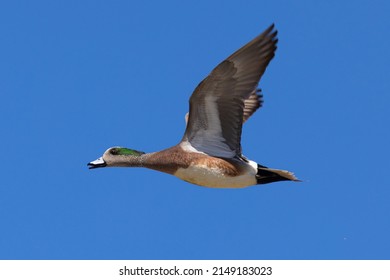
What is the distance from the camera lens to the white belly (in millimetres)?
8891

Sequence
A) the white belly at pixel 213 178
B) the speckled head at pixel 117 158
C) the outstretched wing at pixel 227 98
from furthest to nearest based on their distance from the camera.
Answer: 1. the speckled head at pixel 117 158
2. the white belly at pixel 213 178
3. the outstretched wing at pixel 227 98

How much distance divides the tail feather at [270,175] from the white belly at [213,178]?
0.07 m

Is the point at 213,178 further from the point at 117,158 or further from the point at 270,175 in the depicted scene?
the point at 117,158

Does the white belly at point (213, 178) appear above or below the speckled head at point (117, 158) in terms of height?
below

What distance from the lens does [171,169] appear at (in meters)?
9.06

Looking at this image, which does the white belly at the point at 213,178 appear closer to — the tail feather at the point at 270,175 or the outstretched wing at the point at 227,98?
the tail feather at the point at 270,175

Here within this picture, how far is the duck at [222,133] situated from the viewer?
850 cm

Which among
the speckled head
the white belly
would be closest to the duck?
the white belly

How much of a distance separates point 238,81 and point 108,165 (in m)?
2.07

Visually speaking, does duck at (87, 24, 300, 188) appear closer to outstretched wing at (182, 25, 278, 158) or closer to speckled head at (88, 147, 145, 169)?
outstretched wing at (182, 25, 278, 158)

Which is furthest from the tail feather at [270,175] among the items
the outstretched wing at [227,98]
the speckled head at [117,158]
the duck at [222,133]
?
the speckled head at [117,158]

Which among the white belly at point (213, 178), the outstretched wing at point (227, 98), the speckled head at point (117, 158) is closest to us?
the outstretched wing at point (227, 98)
